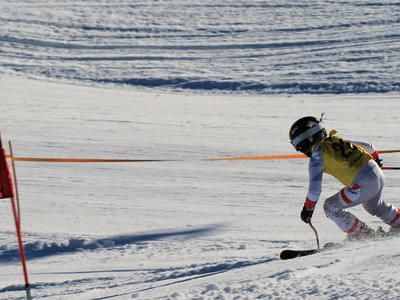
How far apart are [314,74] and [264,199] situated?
27.0 feet

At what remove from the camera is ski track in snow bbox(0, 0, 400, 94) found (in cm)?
1463

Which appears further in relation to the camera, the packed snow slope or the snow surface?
the snow surface

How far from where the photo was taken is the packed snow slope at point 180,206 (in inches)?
132

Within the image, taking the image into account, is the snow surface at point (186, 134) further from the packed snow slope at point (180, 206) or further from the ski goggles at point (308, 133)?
the ski goggles at point (308, 133)

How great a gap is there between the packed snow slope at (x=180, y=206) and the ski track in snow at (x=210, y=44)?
6.45 ft

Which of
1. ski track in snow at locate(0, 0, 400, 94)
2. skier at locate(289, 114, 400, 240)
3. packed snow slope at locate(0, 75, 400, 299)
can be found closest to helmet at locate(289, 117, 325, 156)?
skier at locate(289, 114, 400, 240)

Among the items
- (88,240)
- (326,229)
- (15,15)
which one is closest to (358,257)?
(326,229)

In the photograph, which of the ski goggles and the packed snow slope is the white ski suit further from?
the packed snow slope

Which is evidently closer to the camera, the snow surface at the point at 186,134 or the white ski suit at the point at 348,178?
the white ski suit at the point at 348,178

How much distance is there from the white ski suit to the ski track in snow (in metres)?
8.93

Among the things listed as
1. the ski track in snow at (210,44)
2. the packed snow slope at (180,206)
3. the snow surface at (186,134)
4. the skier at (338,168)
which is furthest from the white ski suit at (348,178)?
the ski track in snow at (210,44)

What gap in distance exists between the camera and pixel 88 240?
5.71 meters

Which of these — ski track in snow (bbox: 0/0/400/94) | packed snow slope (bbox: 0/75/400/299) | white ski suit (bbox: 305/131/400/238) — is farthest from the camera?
ski track in snow (bbox: 0/0/400/94)

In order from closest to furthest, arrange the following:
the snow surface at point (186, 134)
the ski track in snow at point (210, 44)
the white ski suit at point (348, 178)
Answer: the white ski suit at point (348, 178)
the snow surface at point (186, 134)
the ski track in snow at point (210, 44)
